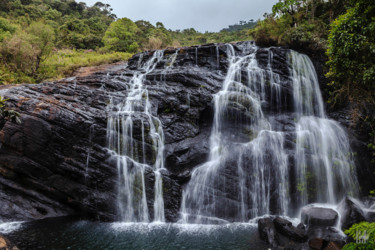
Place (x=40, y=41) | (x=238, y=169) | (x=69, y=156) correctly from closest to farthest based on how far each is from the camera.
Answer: (x=69, y=156), (x=238, y=169), (x=40, y=41)

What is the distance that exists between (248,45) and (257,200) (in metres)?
14.3

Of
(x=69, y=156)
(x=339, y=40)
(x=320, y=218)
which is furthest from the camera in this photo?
(x=69, y=156)

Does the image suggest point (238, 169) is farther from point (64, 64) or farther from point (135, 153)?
A: point (64, 64)

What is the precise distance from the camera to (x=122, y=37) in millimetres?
33750

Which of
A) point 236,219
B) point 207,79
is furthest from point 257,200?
point 207,79

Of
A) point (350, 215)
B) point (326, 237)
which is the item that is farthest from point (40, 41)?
point (350, 215)

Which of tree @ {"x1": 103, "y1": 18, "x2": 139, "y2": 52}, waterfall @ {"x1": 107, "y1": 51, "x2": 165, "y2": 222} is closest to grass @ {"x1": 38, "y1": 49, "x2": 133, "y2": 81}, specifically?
tree @ {"x1": 103, "y1": 18, "x2": 139, "y2": 52}

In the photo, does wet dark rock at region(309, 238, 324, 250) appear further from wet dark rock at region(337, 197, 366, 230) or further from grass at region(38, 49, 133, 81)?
grass at region(38, 49, 133, 81)

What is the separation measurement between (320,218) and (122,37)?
33.9m

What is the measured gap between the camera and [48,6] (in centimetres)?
5066

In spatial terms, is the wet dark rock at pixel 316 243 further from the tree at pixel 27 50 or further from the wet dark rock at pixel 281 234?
the tree at pixel 27 50

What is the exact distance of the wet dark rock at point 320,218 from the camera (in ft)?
29.4

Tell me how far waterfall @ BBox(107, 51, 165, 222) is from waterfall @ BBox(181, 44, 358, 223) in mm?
1878

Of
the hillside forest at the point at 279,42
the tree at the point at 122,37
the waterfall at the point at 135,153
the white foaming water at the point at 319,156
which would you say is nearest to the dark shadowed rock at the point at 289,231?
the white foaming water at the point at 319,156
